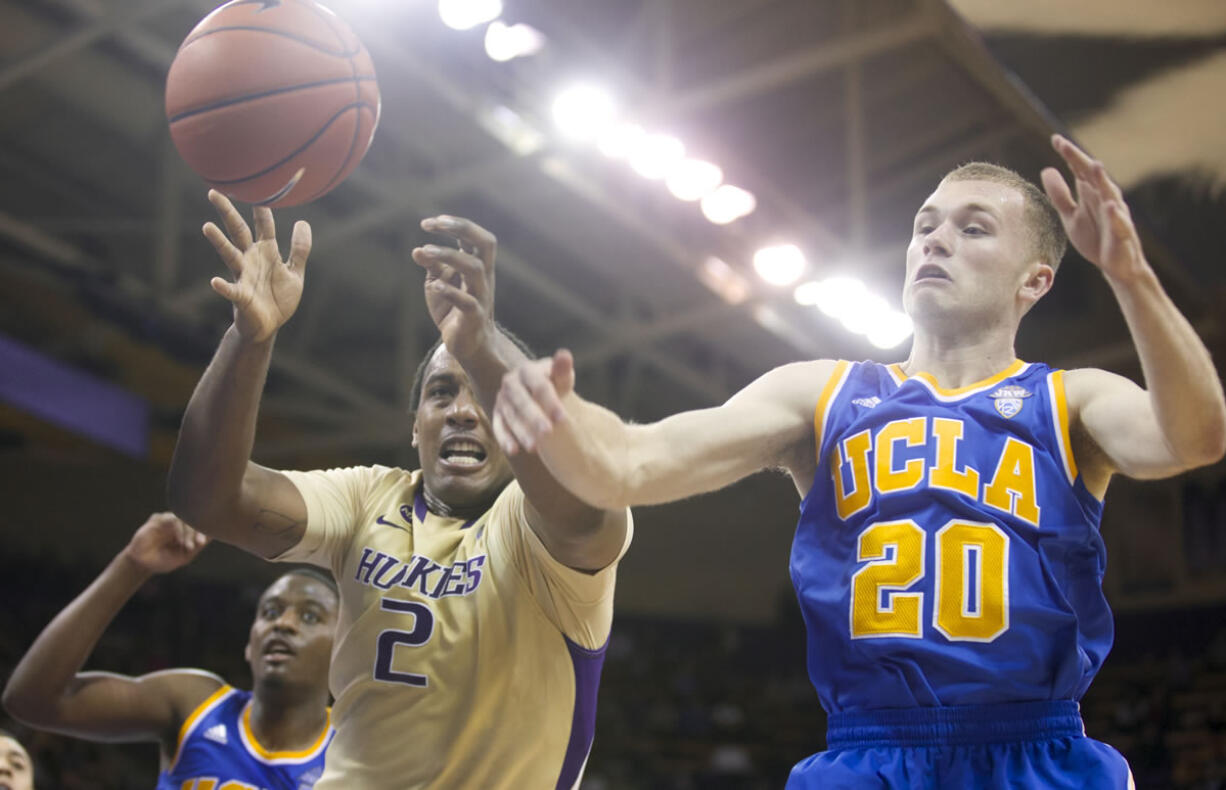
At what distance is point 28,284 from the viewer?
13.1 meters

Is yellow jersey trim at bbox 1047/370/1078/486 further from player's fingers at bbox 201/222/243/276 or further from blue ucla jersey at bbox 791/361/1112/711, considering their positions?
player's fingers at bbox 201/222/243/276

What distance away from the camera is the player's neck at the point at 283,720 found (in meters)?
4.35

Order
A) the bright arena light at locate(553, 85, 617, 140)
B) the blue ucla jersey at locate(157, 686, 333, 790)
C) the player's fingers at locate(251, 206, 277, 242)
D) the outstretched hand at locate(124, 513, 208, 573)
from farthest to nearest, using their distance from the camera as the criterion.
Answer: the bright arena light at locate(553, 85, 617, 140)
the blue ucla jersey at locate(157, 686, 333, 790)
the outstretched hand at locate(124, 513, 208, 573)
the player's fingers at locate(251, 206, 277, 242)

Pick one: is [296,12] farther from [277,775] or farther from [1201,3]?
[1201,3]

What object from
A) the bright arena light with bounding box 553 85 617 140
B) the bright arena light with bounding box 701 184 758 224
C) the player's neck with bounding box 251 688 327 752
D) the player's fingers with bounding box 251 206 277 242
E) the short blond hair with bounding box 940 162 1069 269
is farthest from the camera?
the bright arena light with bounding box 701 184 758 224

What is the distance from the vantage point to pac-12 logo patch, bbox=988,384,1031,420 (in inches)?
93.5

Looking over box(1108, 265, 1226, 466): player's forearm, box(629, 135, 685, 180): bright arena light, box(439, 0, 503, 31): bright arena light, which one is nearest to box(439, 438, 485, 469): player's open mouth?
box(1108, 265, 1226, 466): player's forearm

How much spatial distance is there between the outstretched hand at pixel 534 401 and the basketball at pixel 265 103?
1.41m

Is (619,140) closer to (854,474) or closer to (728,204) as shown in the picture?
(728,204)

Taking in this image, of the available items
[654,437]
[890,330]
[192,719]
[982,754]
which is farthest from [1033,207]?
[890,330]

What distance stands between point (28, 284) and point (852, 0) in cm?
898

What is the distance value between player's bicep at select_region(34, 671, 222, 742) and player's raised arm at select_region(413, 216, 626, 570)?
2.37 m

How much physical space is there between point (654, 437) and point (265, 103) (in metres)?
1.55

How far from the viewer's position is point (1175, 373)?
2.05 meters
